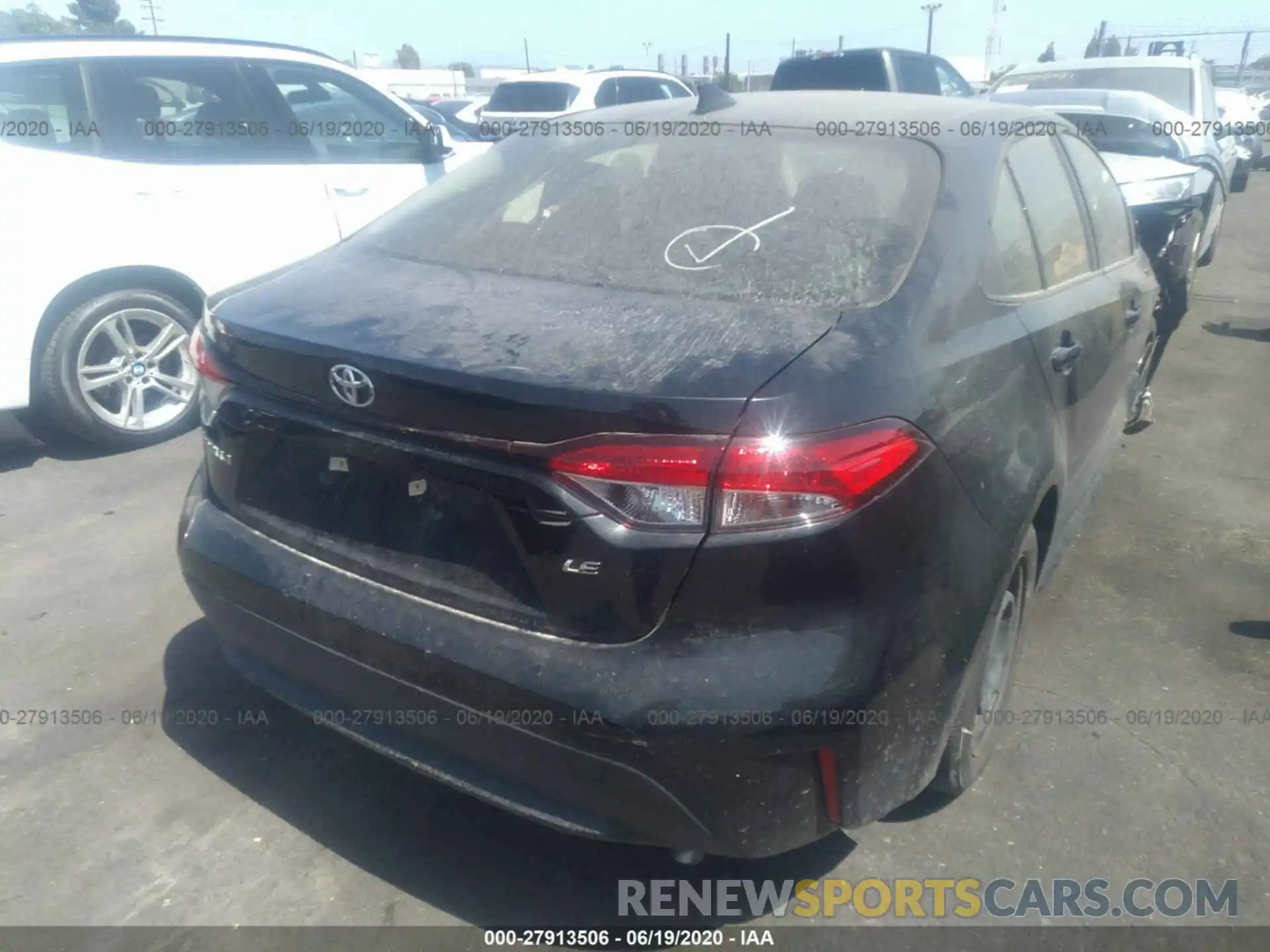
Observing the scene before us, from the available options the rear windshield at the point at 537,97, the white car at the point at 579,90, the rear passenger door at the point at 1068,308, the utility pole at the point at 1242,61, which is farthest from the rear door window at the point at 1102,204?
the utility pole at the point at 1242,61

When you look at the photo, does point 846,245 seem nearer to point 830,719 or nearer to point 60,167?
point 830,719

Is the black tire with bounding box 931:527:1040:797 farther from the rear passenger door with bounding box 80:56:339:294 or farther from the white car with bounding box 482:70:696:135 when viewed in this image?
the white car with bounding box 482:70:696:135

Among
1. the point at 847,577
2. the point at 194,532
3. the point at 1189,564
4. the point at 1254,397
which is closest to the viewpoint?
the point at 847,577

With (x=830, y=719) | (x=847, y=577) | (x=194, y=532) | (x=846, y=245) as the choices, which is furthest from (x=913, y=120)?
(x=194, y=532)

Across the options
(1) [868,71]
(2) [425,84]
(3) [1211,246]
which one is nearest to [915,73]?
(1) [868,71]

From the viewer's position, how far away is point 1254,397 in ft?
19.6

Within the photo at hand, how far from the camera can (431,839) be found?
2529mm

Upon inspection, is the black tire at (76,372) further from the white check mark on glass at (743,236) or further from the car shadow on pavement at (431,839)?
the white check mark on glass at (743,236)

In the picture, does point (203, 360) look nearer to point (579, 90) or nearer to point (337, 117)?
point (337, 117)

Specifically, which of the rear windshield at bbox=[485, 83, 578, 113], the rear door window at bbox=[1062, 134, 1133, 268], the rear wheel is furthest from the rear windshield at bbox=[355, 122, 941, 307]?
the rear windshield at bbox=[485, 83, 578, 113]

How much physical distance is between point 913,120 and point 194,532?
2.16 m

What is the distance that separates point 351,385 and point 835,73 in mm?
12381

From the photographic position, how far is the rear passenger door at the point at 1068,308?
8.84 feet

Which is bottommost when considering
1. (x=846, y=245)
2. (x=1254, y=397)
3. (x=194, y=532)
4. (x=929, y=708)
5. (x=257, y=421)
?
(x=1254, y=397)
